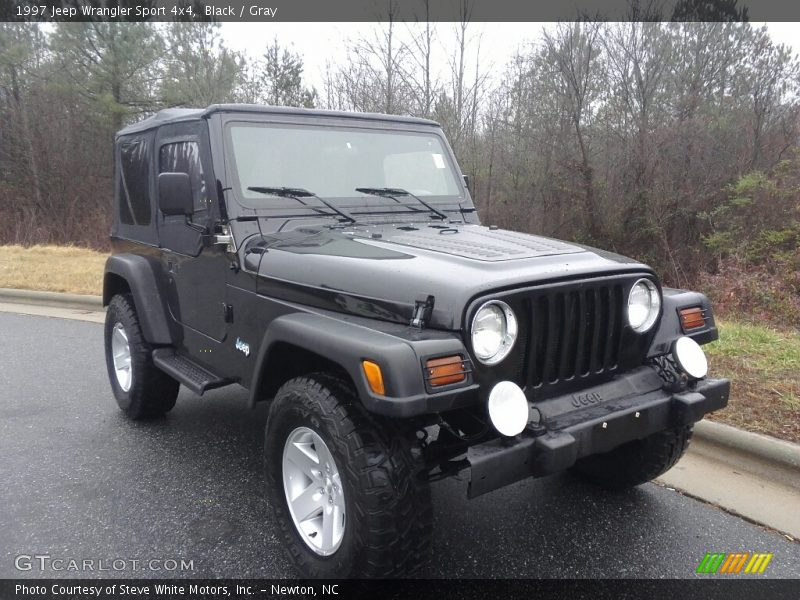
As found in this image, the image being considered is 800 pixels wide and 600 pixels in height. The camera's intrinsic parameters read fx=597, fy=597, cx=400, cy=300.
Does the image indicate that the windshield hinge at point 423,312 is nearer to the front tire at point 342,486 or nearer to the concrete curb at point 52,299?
the front tire at point 342,486

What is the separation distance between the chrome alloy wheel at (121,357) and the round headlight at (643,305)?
11.1 ft

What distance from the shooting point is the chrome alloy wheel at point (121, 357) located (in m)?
4.30

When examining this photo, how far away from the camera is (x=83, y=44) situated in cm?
1861

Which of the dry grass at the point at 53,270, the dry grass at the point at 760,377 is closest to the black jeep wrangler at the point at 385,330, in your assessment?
the dry grass at the point at 760,377

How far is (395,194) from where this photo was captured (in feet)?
11.5

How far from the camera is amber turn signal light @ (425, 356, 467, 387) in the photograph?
6.58 ft

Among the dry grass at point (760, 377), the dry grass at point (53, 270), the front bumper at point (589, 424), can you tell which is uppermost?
the front bumper at point (589, 424)

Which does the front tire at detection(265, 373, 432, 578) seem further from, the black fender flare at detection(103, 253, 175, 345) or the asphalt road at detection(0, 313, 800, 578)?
the black fender flare at detection(103, 253, 175, 345)

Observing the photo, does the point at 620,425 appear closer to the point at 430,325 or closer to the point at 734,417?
the point at 430,325

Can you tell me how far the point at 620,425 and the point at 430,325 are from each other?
0.85 meters

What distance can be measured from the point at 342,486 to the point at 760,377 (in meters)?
3.48

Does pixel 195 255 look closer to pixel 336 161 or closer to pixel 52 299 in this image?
pixel 336 161

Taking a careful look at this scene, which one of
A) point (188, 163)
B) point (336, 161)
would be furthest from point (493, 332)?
point (188, 163)

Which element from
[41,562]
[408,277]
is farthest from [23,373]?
[408,277]
